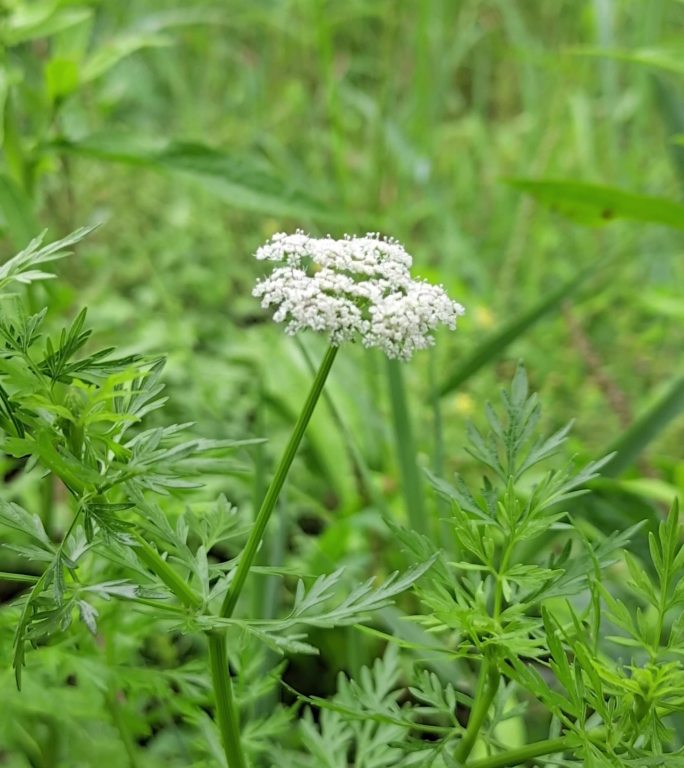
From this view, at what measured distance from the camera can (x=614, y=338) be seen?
1800 millimetres

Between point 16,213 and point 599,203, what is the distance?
2.19 feet

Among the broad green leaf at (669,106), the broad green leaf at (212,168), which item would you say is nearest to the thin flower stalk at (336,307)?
the broad green leaf at (212,168)

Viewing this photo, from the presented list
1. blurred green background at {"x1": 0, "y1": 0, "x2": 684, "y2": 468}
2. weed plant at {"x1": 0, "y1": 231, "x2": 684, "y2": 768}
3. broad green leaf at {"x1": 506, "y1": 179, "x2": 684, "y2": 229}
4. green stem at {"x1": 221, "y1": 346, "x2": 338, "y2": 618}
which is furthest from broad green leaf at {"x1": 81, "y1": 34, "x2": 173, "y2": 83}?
green stem at {"x1": 221, "y1": 346, "x2": 338, "y2": 618}

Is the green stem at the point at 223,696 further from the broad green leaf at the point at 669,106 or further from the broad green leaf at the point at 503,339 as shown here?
the broad green leaf at the point at 669,106

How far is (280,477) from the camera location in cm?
44

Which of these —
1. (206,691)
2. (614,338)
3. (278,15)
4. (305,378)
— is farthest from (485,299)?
(206,691)

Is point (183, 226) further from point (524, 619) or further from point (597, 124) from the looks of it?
point (524, 619)

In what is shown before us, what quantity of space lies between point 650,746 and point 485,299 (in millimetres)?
1359

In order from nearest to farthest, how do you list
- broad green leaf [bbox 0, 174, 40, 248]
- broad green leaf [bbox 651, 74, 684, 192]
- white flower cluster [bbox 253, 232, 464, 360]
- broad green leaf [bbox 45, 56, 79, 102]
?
white flower cluster [bbox 253, 232, 464, 360]
broad green leaf [bbox 0, 174, 40, 248]
broad green leaf [bbox 45, 56, 79, 102]
broad green leaf [bbox 651, 74, 684, 192]

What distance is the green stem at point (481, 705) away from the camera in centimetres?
49

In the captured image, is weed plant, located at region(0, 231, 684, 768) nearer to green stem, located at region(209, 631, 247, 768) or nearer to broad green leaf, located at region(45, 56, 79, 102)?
green stem, located at region(209, 631, 247, 768)

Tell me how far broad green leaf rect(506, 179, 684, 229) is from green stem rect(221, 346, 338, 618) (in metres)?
0.68

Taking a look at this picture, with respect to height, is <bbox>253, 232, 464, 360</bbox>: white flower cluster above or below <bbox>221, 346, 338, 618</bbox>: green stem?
above

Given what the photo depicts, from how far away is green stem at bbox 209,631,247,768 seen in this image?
Result: 1.57ft
